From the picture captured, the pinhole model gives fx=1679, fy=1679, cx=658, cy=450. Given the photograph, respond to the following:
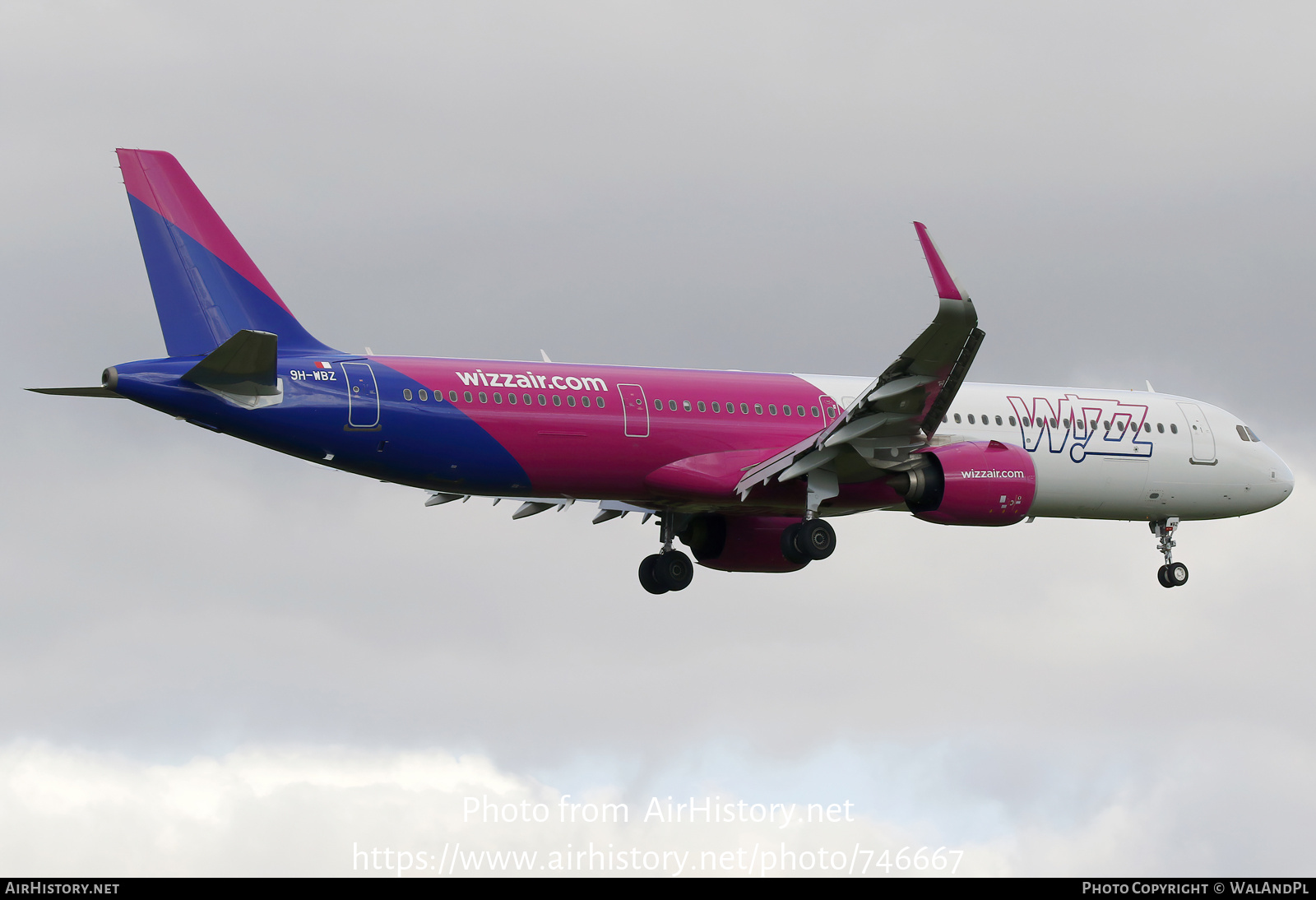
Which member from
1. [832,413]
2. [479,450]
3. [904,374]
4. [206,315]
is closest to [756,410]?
[832,413]

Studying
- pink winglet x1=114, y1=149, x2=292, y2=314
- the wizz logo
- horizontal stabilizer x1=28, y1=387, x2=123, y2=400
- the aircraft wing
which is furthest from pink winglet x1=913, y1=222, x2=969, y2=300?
horizontal stabilizer x1=28, y1=387, x2=123, y2=400

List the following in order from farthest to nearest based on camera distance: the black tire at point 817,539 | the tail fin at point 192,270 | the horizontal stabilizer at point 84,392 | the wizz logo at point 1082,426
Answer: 1. the wizz logo at point 1082,426
2. the black tire at point 817,539
3. the tail fin at point 192,270
4. the horizontal stabilizer at point 84,392

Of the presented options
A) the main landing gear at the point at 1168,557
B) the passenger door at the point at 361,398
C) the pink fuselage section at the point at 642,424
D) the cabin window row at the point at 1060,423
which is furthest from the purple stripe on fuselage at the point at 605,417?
the main landing gear at the point at 1168,557

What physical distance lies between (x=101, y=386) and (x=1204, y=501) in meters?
23.0

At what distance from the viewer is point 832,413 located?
33812mm

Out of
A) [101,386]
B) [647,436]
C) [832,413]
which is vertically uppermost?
[832,413]

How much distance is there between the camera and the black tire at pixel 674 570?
3553 centimetres

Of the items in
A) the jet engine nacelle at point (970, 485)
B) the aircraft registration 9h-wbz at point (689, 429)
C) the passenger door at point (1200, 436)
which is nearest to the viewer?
the aircraft registration 9h-wbz at point (689, 429)

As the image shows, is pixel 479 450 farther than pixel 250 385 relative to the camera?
Yes

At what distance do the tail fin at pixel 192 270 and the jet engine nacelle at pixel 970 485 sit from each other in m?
11.4

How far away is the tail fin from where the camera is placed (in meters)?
29.1

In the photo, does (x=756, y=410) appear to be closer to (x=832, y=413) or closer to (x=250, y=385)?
(x=832, y=413)

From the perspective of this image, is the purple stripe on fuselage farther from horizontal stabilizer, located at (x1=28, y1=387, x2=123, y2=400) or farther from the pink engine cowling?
horizontal stabilizer, located at (x1=28, y1=387, x2=123, y2=400)

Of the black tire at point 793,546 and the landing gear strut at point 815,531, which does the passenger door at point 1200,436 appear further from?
the black tire at point 793,546
